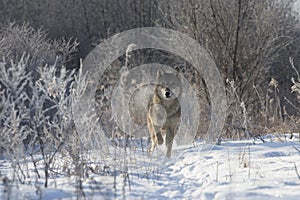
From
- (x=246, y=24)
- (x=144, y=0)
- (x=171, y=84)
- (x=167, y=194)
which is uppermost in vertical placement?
(x=144, y=0)

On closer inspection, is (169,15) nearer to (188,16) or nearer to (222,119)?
(188,16)

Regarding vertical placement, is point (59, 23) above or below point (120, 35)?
above

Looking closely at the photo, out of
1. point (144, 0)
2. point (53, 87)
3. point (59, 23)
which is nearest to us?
point (53, 87)

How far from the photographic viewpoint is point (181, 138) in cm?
890

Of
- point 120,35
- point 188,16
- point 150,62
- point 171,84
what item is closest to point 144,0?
point 120,35

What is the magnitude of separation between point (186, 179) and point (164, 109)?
3131 millimetres

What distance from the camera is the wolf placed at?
8.00m

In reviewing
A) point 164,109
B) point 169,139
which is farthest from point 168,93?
point 169,139

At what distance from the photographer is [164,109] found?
27.2ft

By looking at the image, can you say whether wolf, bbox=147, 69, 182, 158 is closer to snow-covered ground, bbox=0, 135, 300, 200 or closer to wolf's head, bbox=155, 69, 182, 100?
wolf's head, bbox=155, 69, 182, 100

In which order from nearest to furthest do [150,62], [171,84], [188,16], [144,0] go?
[171,84]
[188,16]
[150,62]
[144,0]

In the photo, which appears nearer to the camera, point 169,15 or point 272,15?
point 272,15

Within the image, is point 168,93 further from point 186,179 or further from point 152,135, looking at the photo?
point 186,179

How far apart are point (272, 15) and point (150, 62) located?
6.86 m
